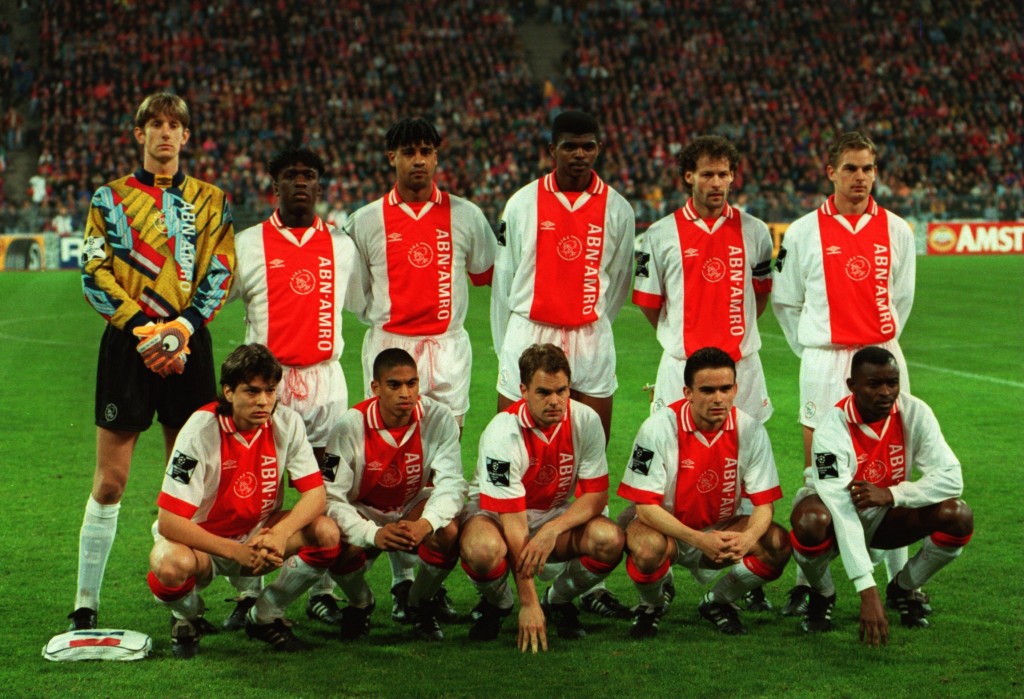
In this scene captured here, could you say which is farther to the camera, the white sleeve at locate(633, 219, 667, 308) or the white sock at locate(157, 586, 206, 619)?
the white sleeve at locate(633, 219, 667, 308)

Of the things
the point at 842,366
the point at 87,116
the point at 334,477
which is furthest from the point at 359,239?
the point at 87,116

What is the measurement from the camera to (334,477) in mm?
5020

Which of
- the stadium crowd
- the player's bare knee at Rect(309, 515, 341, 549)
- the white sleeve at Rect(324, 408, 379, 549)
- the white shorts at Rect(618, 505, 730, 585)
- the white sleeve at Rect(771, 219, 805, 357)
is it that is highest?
the stadium crowd

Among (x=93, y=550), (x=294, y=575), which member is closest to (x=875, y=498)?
(x=294, y=575)

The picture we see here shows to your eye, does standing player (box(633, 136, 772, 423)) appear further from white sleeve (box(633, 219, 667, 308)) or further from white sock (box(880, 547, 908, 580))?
white sock (box(880, 547, 908, 580))

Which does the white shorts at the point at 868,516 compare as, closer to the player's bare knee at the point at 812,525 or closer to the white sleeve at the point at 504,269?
the player's bare knee at the point at 812,525

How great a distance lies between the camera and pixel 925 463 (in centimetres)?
504

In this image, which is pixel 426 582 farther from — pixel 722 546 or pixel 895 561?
pixel 895 561

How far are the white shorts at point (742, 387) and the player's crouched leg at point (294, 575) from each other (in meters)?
1.67

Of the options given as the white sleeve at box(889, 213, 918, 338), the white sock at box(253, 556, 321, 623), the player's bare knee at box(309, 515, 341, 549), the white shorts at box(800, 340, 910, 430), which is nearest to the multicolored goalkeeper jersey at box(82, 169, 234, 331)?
the player's bare knee at box(309, 515, 341, 549)

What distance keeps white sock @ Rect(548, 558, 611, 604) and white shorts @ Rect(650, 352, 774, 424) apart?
3.16 feet

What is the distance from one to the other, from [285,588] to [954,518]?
264 centimetres

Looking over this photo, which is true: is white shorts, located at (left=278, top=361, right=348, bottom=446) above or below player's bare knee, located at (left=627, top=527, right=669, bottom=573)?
above

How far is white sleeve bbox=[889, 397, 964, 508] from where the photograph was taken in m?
4.92
